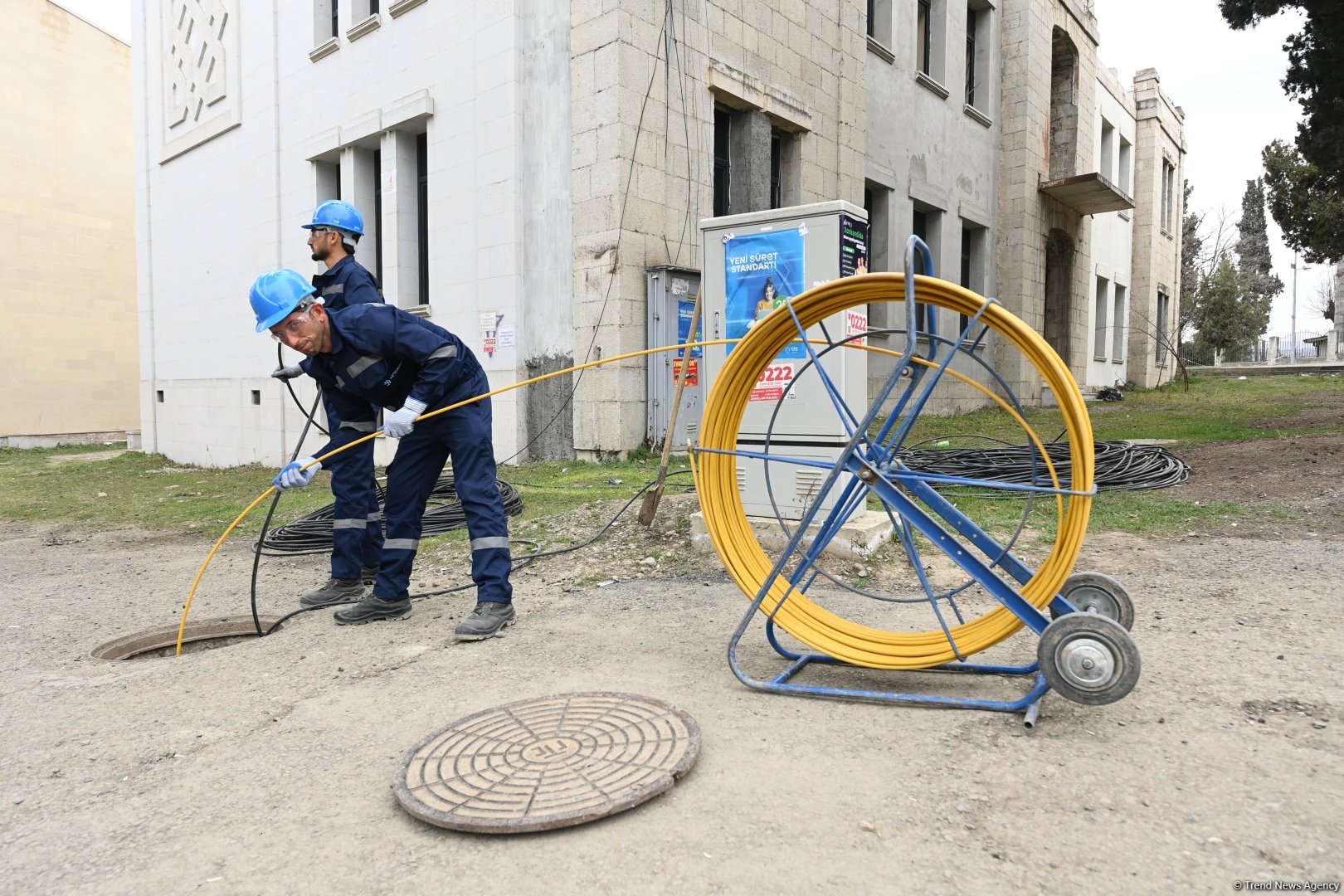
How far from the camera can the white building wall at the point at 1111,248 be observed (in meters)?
24.7

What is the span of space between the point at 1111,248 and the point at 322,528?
26431mm

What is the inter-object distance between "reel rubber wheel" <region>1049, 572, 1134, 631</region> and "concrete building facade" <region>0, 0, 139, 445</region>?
25223mm

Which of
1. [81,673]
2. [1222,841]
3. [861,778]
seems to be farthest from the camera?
[81,673]

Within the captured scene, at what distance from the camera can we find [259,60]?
14.6 meters

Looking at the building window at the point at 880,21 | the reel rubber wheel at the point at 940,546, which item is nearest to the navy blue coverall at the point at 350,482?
the reel rubber wheel at the point at 940,546

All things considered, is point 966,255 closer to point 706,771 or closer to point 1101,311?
point 1101,311

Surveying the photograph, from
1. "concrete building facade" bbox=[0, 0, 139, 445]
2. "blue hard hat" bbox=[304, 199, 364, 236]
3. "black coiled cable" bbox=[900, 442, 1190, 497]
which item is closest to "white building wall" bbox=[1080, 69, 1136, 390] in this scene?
"black coiled cable" bbox=[900, 442, 1190, 497]

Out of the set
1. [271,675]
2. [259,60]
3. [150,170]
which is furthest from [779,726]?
[150,170]

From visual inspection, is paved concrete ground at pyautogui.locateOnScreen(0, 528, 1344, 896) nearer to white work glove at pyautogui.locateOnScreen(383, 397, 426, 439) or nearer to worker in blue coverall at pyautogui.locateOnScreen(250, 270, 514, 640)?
worker in blue coverall at pyautogui.locateOnScreen(250, 270, 514, 640)

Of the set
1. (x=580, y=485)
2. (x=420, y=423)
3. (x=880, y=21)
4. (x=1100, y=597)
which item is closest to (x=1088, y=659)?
(x=1100, y=597)

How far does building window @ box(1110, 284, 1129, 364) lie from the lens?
89.8 ft

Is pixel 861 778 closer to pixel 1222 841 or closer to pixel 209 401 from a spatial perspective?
pixel 1222 841

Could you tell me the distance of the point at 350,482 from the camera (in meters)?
4.88

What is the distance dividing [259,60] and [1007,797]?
16.3m
